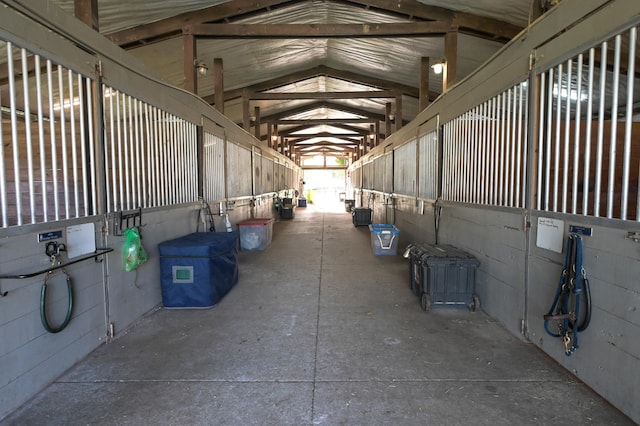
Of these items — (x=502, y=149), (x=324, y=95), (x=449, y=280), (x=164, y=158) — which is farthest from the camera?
(x=324, y=95)

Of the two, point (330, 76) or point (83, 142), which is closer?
point (83, 142)

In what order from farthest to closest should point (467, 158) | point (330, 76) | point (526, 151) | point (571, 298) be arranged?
point (330, 76) → point (467, 158) → point (526, 151) → point (571, 298)

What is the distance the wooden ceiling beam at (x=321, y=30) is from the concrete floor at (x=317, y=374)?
4.24m

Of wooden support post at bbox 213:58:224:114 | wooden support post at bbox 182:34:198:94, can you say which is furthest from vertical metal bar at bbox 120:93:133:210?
wooden support post at bbox 213:58:224:114

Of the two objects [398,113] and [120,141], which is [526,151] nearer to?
[120,141]

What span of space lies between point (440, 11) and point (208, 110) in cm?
391

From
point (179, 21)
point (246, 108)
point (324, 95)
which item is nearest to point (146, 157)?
point (179, 21)

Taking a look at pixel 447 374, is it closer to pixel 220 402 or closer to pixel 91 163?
pixel 220 402

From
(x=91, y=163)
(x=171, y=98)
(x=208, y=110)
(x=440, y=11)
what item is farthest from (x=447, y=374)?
(x=440, y=11)

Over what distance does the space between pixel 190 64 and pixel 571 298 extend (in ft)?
18.9

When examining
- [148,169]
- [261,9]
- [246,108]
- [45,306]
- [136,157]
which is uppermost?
[261,9]

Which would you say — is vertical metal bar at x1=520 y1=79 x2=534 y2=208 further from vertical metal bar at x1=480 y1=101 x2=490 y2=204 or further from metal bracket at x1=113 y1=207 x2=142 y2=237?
metal bracket at x1=113 y1=207 x2=142 y2=237

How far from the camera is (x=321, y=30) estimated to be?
6043mm

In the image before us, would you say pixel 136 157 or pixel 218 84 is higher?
pixel 218 84
